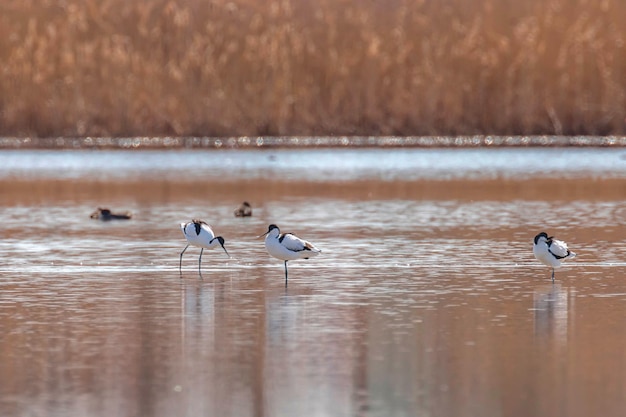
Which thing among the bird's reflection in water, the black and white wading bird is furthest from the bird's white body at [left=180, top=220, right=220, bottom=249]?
the black and white wading bird

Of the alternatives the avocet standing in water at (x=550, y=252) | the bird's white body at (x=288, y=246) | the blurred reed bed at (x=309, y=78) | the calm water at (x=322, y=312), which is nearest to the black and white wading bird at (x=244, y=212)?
the calm water at (x=322, y=312)

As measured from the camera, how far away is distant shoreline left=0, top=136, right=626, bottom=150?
41281 millimetres

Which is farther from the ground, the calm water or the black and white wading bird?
the black and white wading bird

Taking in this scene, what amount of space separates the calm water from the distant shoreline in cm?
1334

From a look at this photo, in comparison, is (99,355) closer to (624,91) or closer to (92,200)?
(92,200)

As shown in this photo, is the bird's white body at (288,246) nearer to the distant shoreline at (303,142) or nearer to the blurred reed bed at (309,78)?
the blurred reed bed at (309,78)

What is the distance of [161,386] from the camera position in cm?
966

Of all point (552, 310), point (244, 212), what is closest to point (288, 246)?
point (552, 310)

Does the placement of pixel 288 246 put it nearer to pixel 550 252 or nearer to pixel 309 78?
pixel 550 252

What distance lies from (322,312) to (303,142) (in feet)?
105

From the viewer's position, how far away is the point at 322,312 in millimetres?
12828

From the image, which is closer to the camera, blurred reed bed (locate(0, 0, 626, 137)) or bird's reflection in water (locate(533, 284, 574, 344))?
bird's reflection in water (locate(533, 284, 574, 344))

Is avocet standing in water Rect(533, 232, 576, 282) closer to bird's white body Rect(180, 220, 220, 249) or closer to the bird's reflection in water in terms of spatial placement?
the bird's reflection in water

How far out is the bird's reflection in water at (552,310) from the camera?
11.6 m
